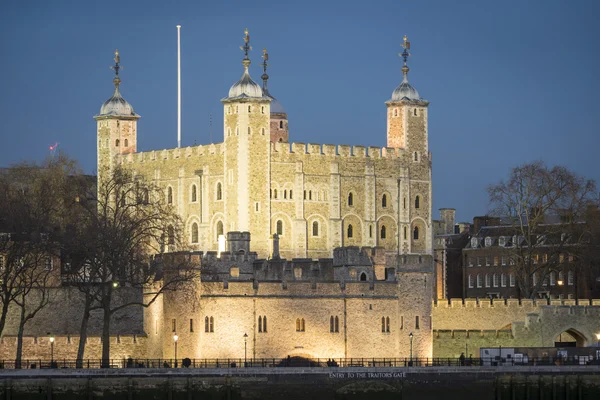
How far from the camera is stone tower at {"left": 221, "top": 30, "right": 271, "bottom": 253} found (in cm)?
12069

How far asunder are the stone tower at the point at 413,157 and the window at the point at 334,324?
43.2 m

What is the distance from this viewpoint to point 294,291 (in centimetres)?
8588

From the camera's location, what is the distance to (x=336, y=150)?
414 feet

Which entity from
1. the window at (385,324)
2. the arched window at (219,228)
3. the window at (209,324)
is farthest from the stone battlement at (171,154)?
the window at (209,324)

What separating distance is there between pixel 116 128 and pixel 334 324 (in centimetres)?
4916

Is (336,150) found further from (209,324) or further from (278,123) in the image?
(209,324)

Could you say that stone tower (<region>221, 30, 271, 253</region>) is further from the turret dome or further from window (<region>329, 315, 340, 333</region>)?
window (<region>329, 315, 340, 333</region>)

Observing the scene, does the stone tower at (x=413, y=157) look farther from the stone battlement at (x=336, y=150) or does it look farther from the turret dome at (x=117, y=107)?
the turret dome at (x=117, y=107)

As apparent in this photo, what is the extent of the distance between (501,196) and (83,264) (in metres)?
29.9

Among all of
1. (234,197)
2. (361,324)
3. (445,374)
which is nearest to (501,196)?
(234,197)

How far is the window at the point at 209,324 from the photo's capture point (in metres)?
84.4

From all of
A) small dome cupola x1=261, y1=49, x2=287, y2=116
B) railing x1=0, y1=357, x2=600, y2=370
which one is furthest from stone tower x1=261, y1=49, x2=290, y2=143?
railing x1=0, y1=357, x2=600, y2=370

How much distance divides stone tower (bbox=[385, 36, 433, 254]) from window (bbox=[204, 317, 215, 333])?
45.7m

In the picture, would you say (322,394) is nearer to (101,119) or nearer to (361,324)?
(361,324)
